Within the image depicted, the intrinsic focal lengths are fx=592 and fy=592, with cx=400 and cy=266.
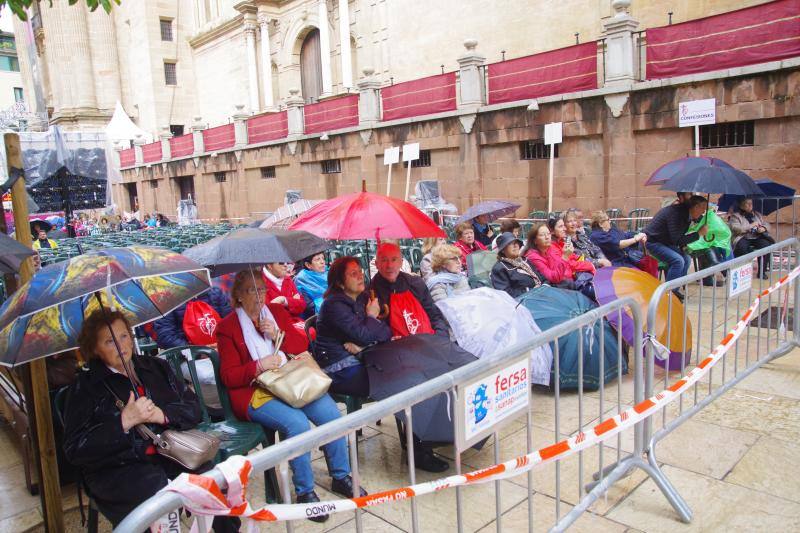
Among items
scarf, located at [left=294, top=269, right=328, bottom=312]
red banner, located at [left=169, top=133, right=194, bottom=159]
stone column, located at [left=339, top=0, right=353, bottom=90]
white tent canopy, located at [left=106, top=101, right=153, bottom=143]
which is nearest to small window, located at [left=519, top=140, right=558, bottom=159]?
scarf, located at [left=294, top=269, right=328, bottom=312]

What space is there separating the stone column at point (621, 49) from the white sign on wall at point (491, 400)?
41.1 feet

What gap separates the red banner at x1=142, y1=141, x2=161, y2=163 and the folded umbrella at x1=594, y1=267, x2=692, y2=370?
35522 mm

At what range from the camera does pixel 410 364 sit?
4141 mm

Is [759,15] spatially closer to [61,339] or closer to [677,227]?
[677,227]

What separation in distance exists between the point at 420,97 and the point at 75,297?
16.8 metres

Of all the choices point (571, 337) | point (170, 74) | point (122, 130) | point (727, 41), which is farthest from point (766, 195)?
point (170, 74)

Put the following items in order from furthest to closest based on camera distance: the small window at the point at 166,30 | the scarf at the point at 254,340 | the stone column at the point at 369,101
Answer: the small window at the point at 166,30, the stone column at the point at 369,101, the scarf at the point at 254,340

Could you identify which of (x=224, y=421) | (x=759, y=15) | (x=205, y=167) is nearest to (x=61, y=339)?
(x=224, y=421)

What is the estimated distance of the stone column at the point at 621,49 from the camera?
13430 mm

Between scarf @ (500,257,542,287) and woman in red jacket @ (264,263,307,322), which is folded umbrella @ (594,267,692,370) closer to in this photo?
scarf @ (500,257,542,287)

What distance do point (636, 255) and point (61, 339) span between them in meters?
7.76

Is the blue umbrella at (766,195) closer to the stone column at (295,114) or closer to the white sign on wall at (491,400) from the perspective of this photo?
the white sign on wall at (491,400)

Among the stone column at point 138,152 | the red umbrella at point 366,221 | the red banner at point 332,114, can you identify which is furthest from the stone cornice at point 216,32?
the red umbrella at point 366,221

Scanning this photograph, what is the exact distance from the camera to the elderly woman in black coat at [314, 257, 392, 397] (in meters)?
4.26
